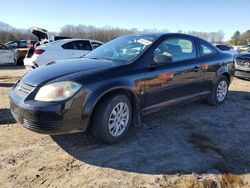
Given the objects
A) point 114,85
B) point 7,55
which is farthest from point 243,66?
point 7,55

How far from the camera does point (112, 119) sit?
13.6 ft

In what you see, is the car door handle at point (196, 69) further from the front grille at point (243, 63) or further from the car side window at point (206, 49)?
the front grille at point (243, 63)

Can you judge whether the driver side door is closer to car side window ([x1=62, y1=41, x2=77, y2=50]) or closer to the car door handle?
the car door handle

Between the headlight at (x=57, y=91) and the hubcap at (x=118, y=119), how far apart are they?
67 centimetres

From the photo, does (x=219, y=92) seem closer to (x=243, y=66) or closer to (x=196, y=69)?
(x=196, y=69)

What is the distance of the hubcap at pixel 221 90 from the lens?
21.3 ft

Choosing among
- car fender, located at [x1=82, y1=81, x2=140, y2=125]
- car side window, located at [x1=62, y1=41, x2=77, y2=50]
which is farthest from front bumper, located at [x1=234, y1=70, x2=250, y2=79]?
car fender, located at [x1=82, y1=81, x2=140, y2=125]

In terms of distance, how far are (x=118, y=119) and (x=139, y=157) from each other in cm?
65

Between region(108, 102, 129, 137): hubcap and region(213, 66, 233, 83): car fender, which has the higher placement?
region(213, 66, 233, 83): car fender

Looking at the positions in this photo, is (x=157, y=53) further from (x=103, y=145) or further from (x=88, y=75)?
(x=103, y=145)

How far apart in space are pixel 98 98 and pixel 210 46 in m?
3.30

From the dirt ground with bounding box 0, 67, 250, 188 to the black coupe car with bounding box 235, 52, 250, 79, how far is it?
534cm

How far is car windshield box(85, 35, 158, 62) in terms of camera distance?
4.71m

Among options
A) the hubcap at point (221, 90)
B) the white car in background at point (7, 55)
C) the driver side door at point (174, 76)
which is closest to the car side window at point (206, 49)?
the driver side door at point (174, 76)
